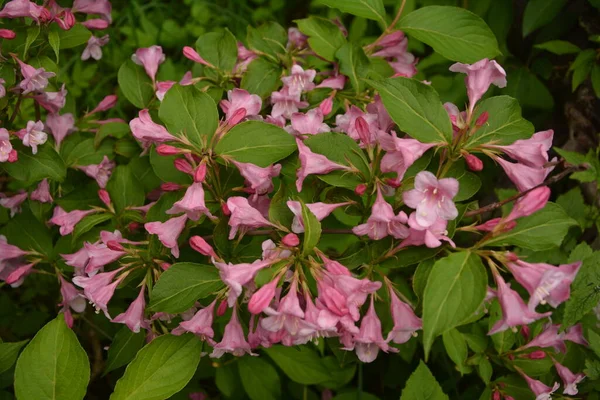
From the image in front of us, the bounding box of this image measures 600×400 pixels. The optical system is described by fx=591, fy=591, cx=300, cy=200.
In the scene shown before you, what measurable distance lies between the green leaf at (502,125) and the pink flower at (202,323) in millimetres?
637

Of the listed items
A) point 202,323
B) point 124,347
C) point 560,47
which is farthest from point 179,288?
point 560,47

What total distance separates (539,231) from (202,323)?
27.4 inches

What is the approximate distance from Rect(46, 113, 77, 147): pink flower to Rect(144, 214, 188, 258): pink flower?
67cm

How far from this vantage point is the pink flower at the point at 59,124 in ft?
5.60

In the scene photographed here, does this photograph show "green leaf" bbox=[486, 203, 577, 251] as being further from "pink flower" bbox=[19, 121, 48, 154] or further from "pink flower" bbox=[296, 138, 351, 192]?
"pink flower" bbox=[19, 121, 48, 154]

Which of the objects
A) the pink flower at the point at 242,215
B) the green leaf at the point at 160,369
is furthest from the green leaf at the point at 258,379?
the pink flower at the point at 242,215

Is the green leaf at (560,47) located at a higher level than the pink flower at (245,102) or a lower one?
lower

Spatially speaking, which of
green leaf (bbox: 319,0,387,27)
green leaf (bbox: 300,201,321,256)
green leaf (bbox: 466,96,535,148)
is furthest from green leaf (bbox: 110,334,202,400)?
green leaf (bbox: 319,0,387,27)

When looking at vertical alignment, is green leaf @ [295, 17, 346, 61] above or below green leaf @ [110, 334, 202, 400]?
above

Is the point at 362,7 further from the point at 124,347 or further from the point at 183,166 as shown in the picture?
the point at 124,347

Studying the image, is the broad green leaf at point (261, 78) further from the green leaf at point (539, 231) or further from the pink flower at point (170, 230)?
the green leaf at point (539, 231)

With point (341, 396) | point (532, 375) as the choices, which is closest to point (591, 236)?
point (532, 375)

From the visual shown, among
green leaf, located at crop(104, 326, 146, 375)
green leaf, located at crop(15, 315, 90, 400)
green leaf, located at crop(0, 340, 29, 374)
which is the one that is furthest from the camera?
green leaf, located at crop(104, 326, 146, 375)

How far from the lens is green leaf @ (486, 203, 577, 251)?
1.10 metres
